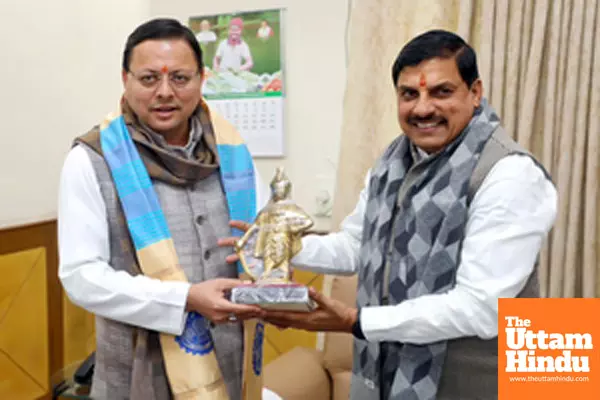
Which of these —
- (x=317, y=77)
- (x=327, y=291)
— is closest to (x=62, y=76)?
(x=317, y=77)

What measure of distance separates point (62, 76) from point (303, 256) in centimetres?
156

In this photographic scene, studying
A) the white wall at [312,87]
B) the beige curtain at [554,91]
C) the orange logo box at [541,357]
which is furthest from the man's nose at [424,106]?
the white wall at [312,87]

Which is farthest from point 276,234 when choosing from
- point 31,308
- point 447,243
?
point 31,308

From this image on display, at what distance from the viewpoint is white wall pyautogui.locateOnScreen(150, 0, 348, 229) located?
2.40 m

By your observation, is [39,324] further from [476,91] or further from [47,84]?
[476,91]

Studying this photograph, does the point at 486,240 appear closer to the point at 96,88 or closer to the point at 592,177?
the point at 592,177

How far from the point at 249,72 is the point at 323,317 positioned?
5.11 ft

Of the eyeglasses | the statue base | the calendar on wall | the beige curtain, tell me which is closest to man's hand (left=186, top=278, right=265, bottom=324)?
the statue base

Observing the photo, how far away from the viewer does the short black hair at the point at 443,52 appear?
1186mm

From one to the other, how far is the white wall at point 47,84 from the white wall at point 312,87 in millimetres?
610

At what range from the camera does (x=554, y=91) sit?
1.87 m

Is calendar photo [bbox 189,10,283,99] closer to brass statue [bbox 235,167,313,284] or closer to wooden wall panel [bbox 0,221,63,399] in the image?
wooden wall panel [bbox 0,221,63,399]

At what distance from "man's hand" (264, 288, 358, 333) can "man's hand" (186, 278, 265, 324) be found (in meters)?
0.05

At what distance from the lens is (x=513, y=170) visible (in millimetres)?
1147
